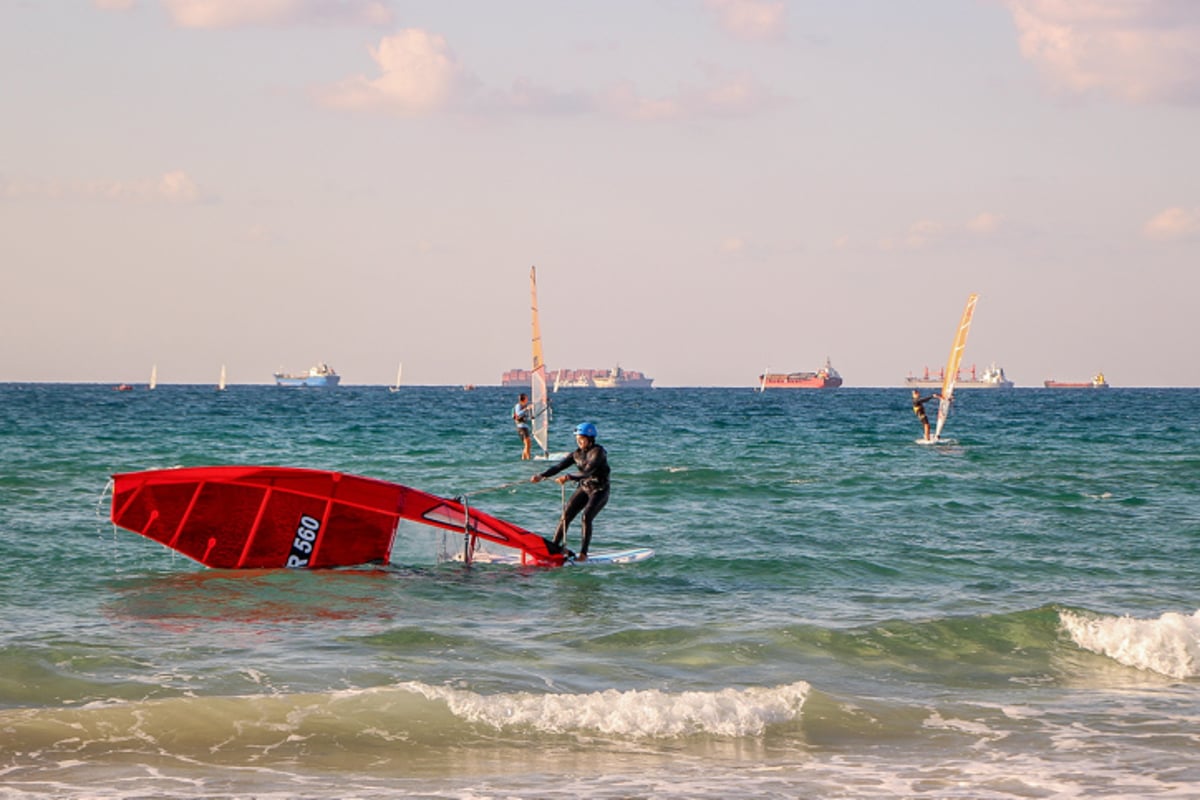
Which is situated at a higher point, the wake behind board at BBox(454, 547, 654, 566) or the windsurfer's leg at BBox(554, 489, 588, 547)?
the windsurfer's leg at BBox(554, 489, 588, 547)

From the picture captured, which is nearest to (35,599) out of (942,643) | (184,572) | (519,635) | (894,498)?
(184,572)

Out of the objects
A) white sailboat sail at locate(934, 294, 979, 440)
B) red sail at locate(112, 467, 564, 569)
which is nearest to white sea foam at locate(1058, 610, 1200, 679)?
red sail at locate(112, 467, 564, 569)

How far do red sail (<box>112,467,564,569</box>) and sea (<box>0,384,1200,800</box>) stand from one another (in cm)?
30

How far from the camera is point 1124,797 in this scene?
6809mm

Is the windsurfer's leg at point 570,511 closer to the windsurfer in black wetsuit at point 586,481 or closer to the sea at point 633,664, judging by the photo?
the windsurfer in black wetsuit at point 586,481

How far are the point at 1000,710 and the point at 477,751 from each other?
146 inches

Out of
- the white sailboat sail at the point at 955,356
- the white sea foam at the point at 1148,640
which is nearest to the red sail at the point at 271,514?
the white sea foam at the point at 1148,640

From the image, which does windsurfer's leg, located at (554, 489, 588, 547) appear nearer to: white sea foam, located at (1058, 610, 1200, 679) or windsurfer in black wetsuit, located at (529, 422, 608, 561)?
windsurfer in black wetsuit, located at (529, 422, 608, 561)

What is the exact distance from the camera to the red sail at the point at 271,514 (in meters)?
13.3

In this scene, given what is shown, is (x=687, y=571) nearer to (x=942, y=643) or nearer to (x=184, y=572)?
(x=942, y=643)

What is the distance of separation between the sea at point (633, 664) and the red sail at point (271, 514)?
Answer: 0.30 meters

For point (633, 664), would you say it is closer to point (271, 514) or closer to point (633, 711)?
point (633, 711)

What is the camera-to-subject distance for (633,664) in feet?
32.6

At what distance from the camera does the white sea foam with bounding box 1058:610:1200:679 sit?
1030cm
